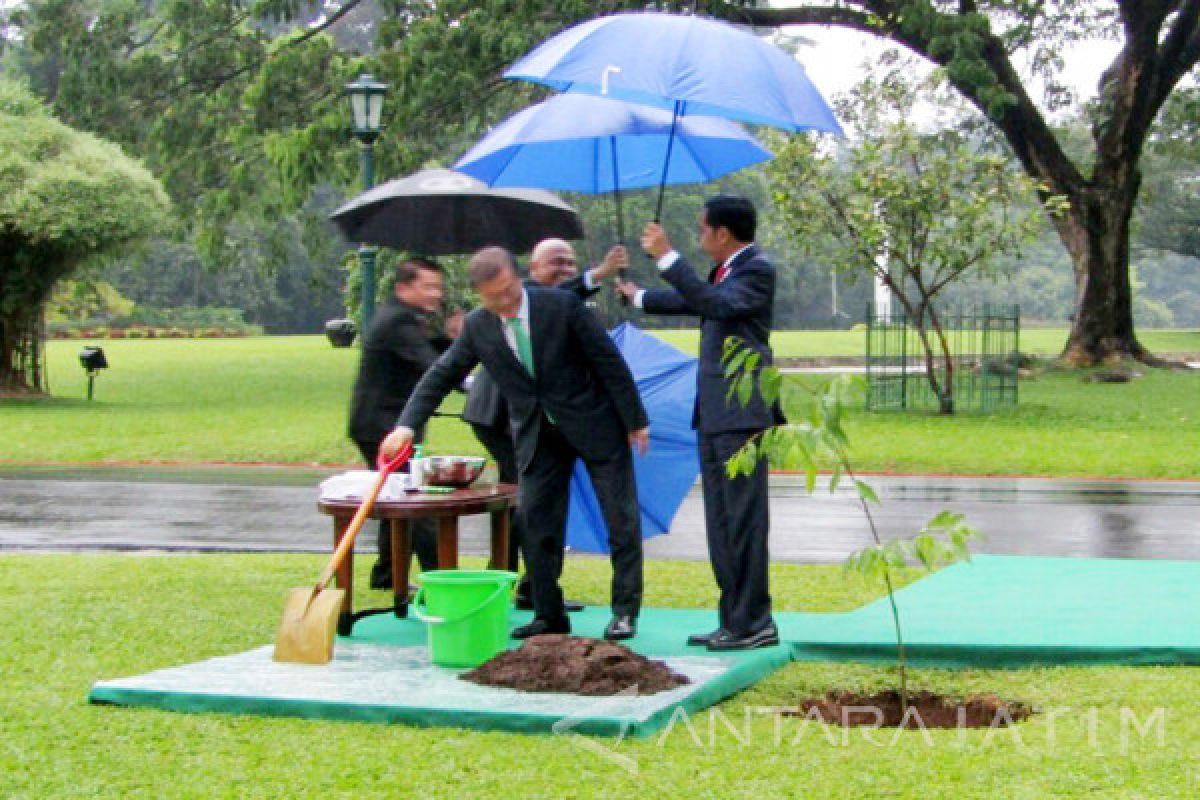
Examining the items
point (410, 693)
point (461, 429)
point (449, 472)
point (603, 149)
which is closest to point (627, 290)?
point (449, 472)

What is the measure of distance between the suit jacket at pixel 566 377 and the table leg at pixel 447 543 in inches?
Answer: 23.2

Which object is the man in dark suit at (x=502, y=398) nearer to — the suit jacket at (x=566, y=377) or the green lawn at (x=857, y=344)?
the suit jacket at (x=566, y=377)

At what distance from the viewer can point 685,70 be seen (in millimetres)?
7426

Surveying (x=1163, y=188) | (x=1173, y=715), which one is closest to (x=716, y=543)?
(x=1173, y=715)

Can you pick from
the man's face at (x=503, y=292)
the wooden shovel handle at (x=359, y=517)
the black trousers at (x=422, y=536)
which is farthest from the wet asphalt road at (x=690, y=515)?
the man's face at (x=503, y=292)

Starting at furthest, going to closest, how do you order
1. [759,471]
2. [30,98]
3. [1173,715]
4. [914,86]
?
1. [30,98]
2. [914,86]
3. [759,471]
4. [1173,715]

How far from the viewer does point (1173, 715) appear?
631 cm

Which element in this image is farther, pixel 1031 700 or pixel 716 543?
pixel 716 543

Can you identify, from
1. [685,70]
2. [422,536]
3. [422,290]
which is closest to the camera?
[685,70]

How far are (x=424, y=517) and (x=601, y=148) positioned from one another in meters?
2.63

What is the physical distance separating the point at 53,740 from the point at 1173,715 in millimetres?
4132

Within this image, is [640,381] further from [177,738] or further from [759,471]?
[177,738]

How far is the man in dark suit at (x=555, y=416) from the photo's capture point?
7.88m

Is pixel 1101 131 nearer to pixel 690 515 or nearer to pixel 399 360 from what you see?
pixel 690 515
